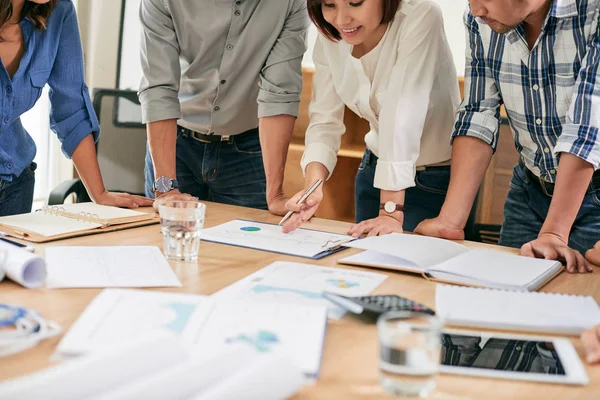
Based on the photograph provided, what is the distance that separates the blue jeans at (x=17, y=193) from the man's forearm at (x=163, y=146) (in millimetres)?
346

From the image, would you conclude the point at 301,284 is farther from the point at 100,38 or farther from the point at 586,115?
the point at 100,38

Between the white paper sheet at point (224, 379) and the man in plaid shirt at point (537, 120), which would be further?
the man in plaid shirt at point (537, 120)

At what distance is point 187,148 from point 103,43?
2.43m

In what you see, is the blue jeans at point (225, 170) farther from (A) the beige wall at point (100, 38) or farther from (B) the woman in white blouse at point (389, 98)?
(A) the beige wall at point (100, 38)

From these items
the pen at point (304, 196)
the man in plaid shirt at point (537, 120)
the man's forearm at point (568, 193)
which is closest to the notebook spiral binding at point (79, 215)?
the pen at point (304, 196)

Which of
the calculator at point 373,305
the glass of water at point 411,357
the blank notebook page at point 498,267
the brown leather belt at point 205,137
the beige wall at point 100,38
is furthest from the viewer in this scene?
the beige wall at point 100,38

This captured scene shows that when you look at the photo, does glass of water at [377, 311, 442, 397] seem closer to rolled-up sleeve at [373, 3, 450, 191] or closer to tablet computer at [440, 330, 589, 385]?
tablet computer at [440, 330, 589, 385]

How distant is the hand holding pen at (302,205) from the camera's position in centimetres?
176

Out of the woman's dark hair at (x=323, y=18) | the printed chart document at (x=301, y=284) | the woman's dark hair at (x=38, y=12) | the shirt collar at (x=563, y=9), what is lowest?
the printed chart document at (x=301, y=284)

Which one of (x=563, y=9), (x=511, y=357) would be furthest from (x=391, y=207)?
(x=511, y=357)

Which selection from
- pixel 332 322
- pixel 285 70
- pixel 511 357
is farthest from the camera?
pixel 285 70

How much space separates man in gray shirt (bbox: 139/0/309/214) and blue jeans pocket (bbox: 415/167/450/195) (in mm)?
404

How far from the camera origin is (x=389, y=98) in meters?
1.82

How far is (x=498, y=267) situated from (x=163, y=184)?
0.97m
